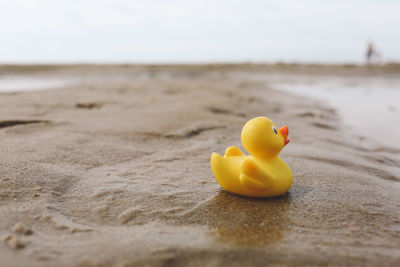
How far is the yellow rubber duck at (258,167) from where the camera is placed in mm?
1765

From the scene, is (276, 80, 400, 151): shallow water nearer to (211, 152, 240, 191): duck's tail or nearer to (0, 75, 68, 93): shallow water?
(211, 152, 240, 191): duck's tail

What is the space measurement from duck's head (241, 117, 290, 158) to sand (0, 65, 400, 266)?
264 mm

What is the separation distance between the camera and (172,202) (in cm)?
176

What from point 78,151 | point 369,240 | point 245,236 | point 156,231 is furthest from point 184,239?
point 78,151

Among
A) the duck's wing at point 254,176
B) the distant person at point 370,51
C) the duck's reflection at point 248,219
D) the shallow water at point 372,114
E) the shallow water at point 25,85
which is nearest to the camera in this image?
the duck's reflection at point 248,219

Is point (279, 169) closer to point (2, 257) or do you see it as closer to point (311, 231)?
point (311, 231)

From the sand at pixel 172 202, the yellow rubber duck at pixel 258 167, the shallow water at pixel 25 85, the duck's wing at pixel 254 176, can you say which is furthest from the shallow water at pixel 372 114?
the shallow water at pixel 25 85

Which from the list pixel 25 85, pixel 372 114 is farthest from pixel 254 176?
pixel 25 85

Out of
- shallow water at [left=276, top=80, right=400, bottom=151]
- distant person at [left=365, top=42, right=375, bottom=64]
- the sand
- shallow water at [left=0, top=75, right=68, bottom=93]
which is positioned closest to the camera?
the sand

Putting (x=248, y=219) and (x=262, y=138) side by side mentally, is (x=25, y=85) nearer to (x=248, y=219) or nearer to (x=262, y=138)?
(x=262, y=138)

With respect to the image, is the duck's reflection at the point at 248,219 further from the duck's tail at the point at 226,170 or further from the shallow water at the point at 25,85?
the shallow water at the point at 25,85

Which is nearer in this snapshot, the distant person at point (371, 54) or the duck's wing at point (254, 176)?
the duck's wing at point (254, 176)

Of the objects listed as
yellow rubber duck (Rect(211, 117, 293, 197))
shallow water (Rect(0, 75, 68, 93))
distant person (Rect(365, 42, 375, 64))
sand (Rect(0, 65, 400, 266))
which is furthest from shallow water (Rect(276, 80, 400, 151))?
distant person (Rect(365, 42, 375, 64))

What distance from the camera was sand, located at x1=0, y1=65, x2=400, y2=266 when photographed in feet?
4.25
